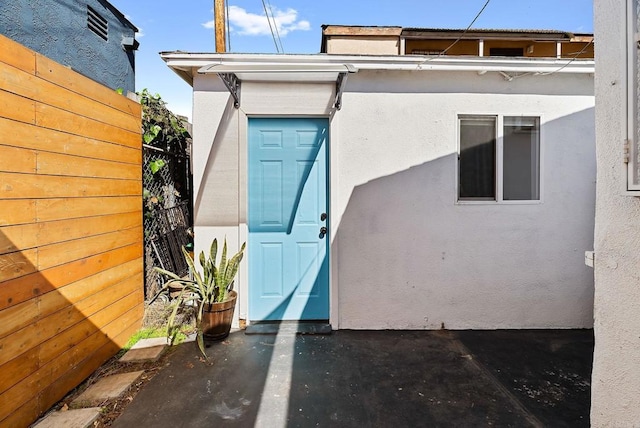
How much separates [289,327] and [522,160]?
3311 millimetres

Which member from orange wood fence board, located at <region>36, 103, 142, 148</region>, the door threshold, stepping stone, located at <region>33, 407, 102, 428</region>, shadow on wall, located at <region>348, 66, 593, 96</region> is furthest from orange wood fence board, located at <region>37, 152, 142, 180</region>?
shadow on wall, located at <region>348, 66, 593, 96</region>

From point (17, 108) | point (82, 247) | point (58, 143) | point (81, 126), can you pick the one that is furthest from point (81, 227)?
point (17, 108)

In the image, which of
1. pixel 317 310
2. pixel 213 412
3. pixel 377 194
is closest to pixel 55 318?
pixel 213 412

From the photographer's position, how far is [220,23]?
362 centimetres

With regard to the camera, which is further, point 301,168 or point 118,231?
point 301,168

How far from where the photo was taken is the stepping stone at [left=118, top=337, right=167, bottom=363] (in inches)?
114

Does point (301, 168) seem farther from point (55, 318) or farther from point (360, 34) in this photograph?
point (360, 34)

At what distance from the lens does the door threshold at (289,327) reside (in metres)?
3.46

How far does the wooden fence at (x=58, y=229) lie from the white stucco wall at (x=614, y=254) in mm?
3245

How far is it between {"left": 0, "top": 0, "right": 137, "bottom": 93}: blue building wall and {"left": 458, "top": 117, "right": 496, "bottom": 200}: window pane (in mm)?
5360

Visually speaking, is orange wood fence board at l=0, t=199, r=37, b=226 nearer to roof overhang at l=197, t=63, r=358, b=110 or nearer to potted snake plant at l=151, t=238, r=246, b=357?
potted snake plant at l=151, t=238, r=246, b=357

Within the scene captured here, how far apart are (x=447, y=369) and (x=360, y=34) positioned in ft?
37.5

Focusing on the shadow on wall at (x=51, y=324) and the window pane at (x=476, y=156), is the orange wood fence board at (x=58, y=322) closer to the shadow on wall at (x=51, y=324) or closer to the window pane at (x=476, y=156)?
the shadow on wall at (x=51, y=324)

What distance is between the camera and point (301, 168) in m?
3.62
